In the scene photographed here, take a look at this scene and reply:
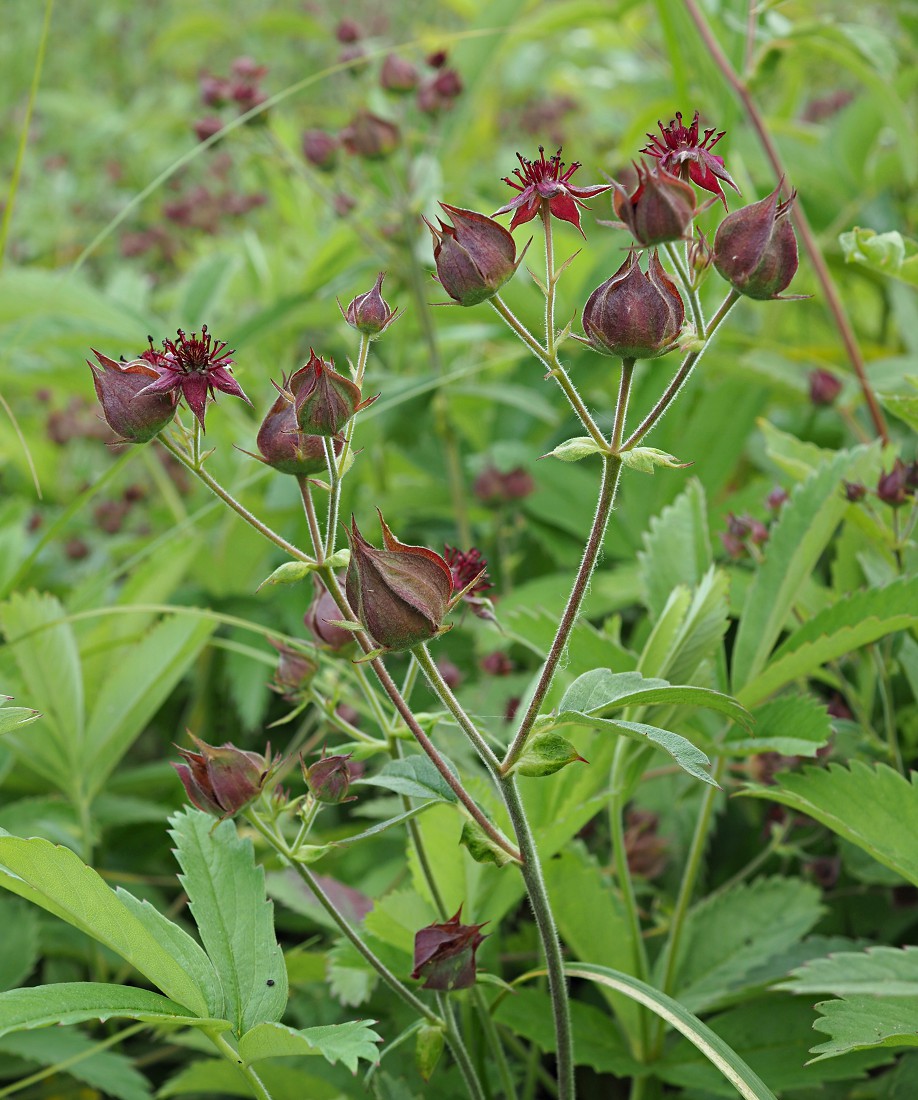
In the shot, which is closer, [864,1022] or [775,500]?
[864,1022]

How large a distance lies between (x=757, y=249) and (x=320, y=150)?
4.17 ft

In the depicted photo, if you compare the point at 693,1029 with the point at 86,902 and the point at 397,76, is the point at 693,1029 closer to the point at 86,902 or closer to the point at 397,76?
the point at 86,902

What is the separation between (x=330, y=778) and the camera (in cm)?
74

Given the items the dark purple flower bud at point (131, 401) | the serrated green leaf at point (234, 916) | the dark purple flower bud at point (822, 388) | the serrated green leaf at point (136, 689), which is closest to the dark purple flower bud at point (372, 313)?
the dark purple flower bud at point (131, 401)

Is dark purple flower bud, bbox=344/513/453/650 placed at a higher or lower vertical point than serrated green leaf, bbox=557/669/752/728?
higher

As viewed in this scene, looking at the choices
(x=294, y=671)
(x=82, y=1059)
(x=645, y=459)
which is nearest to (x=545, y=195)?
(x=645, y=459)

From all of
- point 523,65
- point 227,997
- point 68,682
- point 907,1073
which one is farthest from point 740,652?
point 523,65

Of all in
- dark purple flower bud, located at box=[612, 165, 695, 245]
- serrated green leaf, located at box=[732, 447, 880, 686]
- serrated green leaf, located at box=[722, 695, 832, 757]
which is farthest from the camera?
serrated green leaf, located at box=[732, 447, 880, 686]

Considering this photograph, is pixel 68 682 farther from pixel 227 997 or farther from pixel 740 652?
pixel 740 652

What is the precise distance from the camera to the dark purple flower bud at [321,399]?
658 mm

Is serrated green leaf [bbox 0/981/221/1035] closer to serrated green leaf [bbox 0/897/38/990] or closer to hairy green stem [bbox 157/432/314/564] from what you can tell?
hairy green stem [bbox 157/432/314/564]

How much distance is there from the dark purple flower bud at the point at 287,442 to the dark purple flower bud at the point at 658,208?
0.76ft

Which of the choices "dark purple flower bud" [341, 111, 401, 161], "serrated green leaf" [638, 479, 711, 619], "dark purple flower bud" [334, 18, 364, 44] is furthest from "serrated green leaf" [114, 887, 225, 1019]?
"dark purple flower bud" [334, 18, 364, 44]

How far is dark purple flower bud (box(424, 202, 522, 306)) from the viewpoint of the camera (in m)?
0.67
